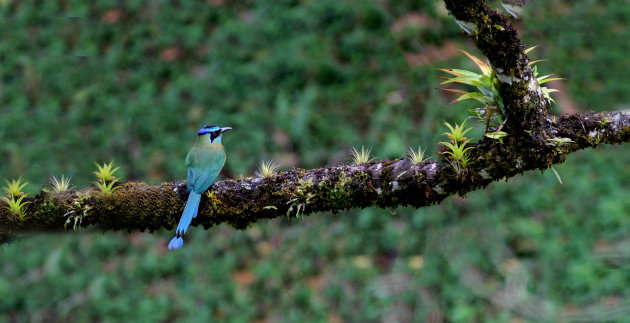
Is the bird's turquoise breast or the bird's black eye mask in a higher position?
the bird's black eye mask

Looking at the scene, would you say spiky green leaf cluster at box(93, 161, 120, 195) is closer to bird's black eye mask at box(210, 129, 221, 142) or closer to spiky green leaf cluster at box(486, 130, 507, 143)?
bird's black eye mask at box(210, 129, 221, 142)

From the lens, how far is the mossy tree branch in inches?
50.4

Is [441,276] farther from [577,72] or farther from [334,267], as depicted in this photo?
[577,72]

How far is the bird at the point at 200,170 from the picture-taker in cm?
148

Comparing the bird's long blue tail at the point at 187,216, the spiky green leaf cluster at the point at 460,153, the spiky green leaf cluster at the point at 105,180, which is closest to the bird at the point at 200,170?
the bird's long blue tail at the point at 187,216

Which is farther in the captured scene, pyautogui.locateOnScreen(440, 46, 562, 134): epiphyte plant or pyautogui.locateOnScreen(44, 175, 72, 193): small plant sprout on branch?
pyautogui.locateOnScreen(44, 175, 72, 193): small plant sprout on branch

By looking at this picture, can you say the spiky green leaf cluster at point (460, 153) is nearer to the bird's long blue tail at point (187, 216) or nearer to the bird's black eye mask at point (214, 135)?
the bird's long blue tail at point (187, 216)

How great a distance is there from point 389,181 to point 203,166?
54 centimetres

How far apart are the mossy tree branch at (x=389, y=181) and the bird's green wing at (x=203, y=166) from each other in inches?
1.2

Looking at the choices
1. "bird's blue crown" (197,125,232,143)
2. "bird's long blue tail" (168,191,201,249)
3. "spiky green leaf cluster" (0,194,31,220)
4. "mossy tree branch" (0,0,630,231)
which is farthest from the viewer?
"bird's blue crown" (197,125,232,143)

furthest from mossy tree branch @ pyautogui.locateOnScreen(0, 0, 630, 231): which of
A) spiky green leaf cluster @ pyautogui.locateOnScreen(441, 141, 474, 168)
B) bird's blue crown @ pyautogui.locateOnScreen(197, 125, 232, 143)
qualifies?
bird's blue crown @ pyautogui.locateOnScreen(197, 125, 232, 143)

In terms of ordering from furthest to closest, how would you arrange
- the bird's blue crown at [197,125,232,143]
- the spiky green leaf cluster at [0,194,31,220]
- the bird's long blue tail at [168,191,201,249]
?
1. the bird's blue crown at [197,125,232,143]
2. the spiky green leaf cluster at [0,194,31,220]
3. the bird's long blue tail at [168,191,201,249]

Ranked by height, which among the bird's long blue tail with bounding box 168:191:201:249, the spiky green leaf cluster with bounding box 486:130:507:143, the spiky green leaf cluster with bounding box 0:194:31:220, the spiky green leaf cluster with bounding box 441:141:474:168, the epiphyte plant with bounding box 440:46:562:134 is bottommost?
the bird's long blue tail with bounding box 168:191:201:249

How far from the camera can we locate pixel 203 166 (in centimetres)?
163
